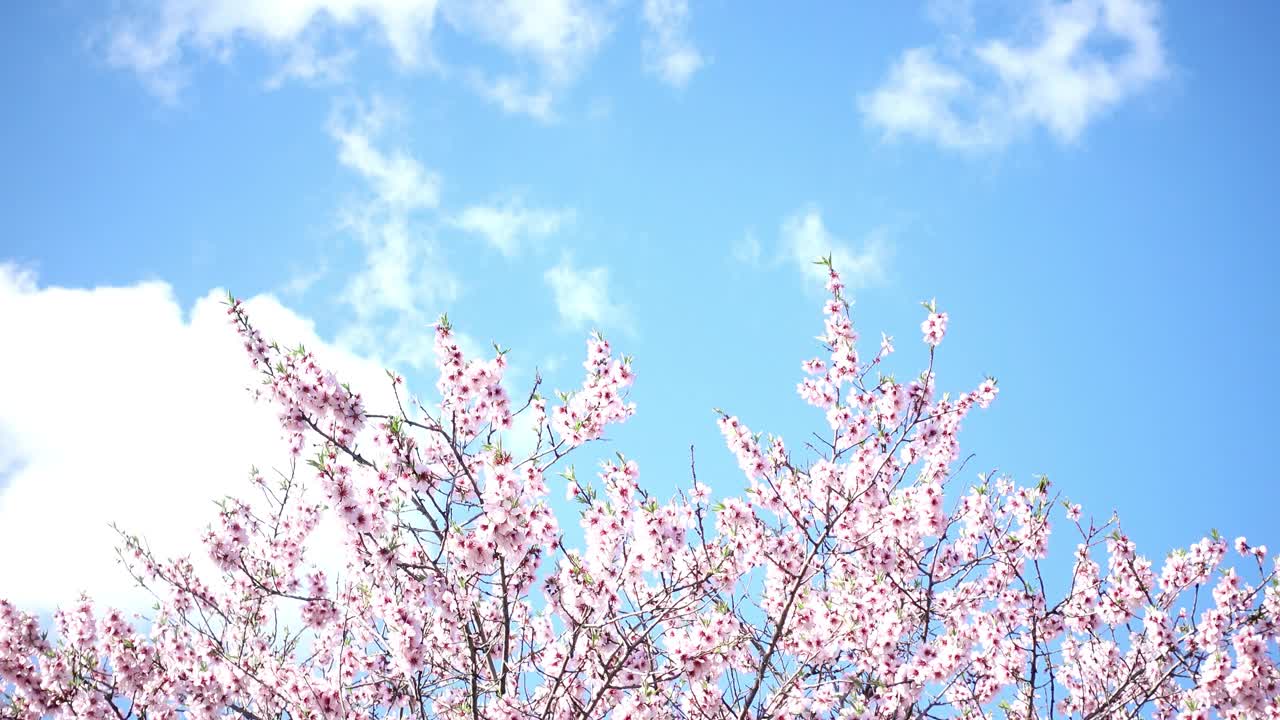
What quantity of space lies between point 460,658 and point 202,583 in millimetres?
3599

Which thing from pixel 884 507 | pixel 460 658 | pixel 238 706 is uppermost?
pixel 884 507

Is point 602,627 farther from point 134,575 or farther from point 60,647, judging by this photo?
point 134,575

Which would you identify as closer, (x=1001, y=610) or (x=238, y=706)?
(x=238, y=706)

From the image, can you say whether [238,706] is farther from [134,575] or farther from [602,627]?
[602,627]

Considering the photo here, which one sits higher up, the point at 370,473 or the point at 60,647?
the point at 370,473

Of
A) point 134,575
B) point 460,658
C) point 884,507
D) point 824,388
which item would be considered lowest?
point 460,658

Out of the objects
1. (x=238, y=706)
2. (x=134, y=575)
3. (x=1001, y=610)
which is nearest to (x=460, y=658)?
(x=238, y=706)

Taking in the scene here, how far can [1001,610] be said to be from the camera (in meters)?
8.84

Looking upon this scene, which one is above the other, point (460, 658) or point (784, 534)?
point (784, 534)

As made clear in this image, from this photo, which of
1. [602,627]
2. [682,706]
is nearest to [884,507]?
[682,706]

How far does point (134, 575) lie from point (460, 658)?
13.7 ft

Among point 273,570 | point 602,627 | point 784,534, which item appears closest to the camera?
point 602,627

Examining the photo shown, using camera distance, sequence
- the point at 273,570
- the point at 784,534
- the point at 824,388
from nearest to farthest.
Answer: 1. the point at 784,534
2. the point at 824,388
3. the point at 273,570

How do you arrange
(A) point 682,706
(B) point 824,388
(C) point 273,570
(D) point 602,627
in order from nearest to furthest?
(D) point 602,627, (A) point 682,706, (B) point 824,388, (C) point 273,570
